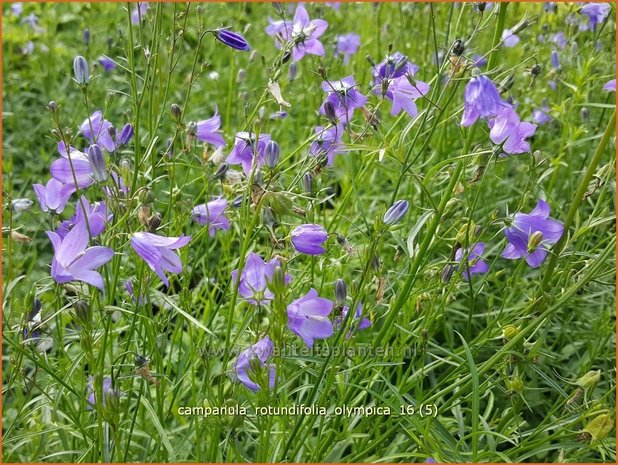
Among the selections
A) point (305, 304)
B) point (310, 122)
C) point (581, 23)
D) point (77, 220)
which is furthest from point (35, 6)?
point (305, 304)

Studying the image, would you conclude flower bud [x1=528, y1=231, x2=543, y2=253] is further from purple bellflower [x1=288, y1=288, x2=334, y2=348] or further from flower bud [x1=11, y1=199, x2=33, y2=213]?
flower bud [x1=11, y1=199, x2=33, y2=213]

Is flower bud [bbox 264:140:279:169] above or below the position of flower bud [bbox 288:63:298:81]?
above

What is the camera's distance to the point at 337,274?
→ 2.37 metres

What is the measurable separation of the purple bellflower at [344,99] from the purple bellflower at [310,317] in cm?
51

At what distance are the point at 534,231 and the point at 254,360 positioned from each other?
0.78m

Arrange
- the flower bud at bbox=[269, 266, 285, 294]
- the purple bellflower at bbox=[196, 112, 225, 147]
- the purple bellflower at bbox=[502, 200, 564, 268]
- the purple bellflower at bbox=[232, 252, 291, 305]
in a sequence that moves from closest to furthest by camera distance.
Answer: the flower bud at bbox=[269, 266, 285, 294], the purple bellflower at bbox=[232, 252, 291, 305], the purple bellflower at bbox=[502, 200, 564, 268], the purple bellflower at bbox=[196, 112, 225, 147]

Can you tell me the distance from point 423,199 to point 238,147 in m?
0.82

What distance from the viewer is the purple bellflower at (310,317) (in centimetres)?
162

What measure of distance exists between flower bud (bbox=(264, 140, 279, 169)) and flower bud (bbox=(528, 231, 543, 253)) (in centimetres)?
65

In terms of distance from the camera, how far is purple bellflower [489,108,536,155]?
5.51ft

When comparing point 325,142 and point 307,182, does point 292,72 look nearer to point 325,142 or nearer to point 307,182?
point 325,142

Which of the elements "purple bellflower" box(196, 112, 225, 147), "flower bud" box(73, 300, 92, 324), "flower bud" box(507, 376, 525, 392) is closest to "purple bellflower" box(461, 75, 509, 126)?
"flower bud" box(507, 376, 525, 392)

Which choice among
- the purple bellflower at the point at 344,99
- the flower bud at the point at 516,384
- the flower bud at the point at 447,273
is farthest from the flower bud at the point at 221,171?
the flower bud at the point at 516,384

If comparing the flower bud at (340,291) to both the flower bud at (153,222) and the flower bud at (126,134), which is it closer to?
the flower bud at (153,222)
